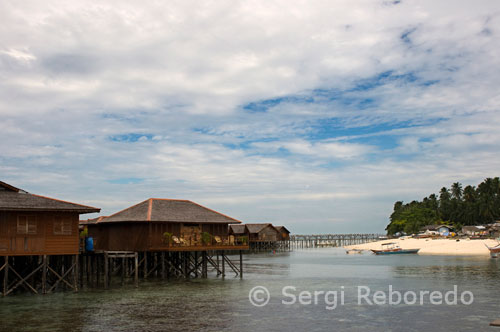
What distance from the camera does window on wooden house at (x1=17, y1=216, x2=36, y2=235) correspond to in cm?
2898

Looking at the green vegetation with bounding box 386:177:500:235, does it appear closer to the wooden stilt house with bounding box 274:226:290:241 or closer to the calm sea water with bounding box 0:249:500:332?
the wooden stilt house with bounding box 274:226:290:241

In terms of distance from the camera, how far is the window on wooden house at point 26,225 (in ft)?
95.1

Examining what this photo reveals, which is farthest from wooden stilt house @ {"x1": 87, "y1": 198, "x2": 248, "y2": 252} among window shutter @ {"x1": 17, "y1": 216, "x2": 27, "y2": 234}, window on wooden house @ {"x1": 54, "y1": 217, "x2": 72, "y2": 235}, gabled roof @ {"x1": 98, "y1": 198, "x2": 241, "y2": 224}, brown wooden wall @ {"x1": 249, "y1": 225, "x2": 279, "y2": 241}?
brown wooden wall @ {"x1": 249, "y1": 225, "x2": 279, "y2": 241}

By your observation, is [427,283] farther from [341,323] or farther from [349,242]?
[349,242]

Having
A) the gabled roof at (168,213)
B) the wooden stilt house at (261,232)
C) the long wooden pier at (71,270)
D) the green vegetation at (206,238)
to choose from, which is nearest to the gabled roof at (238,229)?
the wooden stilt house at (261,232)

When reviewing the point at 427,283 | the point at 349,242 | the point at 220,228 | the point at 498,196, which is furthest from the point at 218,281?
the point at 349,242

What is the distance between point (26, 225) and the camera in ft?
95.8

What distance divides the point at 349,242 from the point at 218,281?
12638cm

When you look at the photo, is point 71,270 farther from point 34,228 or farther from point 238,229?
point 238,229

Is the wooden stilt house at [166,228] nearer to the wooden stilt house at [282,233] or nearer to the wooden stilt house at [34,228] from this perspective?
the wooden stilt house at [34,228]

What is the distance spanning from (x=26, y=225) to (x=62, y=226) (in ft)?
6.88

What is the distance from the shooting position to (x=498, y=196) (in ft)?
414

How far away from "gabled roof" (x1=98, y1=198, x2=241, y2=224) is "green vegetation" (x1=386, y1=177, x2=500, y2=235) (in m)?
102

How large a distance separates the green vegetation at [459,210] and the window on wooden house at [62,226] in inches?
4547
